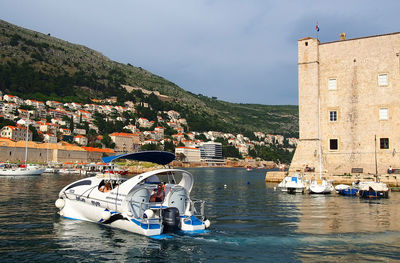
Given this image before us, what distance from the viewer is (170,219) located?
12758mm

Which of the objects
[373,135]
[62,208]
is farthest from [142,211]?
[373,135]

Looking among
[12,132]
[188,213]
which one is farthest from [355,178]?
[12,132]

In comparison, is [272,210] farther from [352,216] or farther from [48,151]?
[48,151]

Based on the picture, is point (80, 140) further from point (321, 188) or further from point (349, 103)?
point (321, 188)

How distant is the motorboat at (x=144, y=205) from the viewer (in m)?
12.8

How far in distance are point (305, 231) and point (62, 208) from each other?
10818mm

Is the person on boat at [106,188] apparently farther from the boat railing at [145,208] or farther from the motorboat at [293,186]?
the motorboat at [293,186]

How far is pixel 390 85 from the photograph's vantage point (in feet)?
121

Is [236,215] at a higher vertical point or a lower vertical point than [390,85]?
lower

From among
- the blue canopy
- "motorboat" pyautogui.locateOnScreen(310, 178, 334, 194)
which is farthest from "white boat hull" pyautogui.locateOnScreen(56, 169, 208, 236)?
"motorboat" pyautogui.locateOnScreen(310, 178, 334, 194)

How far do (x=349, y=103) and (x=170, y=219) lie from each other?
102 feet

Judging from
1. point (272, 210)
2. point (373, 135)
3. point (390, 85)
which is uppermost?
point (390, 85)

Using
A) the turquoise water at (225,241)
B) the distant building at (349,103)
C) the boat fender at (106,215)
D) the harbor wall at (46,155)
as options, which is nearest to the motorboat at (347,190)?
the distant building at (349,103)

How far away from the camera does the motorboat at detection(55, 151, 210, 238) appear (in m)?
12.8
